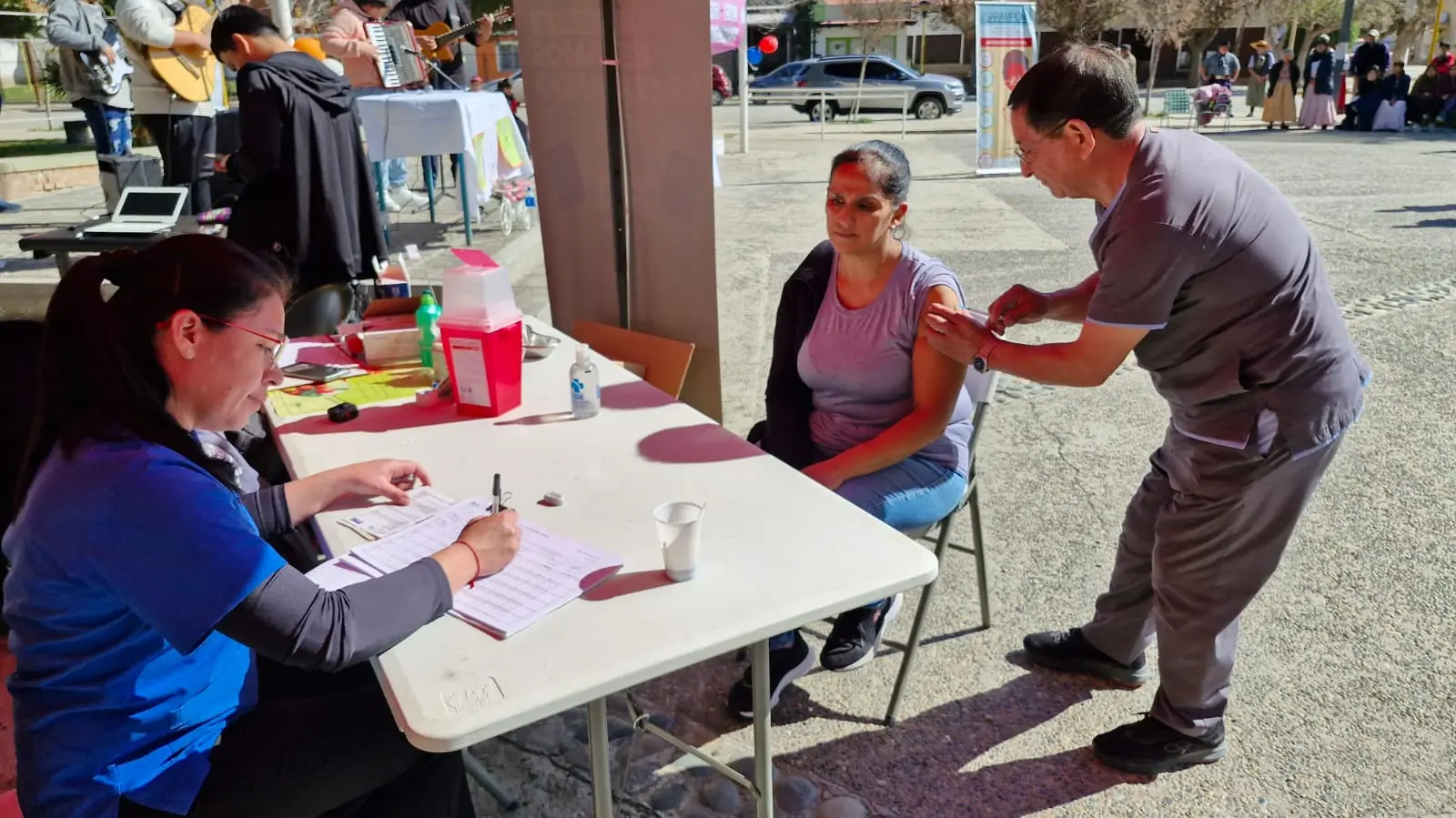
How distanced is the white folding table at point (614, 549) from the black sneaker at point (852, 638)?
78cm

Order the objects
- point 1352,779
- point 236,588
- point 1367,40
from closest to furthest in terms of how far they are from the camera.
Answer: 1. point 236,588
2. point 1352,779
3. point 1367,40

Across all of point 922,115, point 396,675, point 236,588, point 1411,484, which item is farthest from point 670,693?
point 922,115

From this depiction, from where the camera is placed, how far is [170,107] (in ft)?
20.5

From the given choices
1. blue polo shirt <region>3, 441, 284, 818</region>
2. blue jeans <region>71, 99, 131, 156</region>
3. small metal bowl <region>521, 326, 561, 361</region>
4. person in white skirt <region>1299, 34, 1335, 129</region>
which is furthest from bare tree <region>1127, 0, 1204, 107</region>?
blue polo shirt <region>3, 441, 284, 818</region>

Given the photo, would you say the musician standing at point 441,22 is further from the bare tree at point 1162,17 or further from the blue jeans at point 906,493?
the bare tree at point 1162,17

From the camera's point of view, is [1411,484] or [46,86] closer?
[1411,484]

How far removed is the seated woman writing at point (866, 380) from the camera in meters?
2.42

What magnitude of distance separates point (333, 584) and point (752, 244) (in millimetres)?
6872

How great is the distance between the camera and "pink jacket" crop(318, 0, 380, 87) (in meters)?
6.50

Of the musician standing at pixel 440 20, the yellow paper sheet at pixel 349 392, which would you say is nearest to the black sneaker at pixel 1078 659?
the yellow paper sheet at pixel 349 392

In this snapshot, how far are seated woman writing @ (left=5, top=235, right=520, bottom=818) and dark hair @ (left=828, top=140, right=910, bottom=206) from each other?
1.43 m

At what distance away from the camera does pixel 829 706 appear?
2.61 m

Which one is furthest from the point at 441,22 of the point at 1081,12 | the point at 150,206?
the point at 1081,12

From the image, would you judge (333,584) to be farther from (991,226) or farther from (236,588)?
(991,226)
